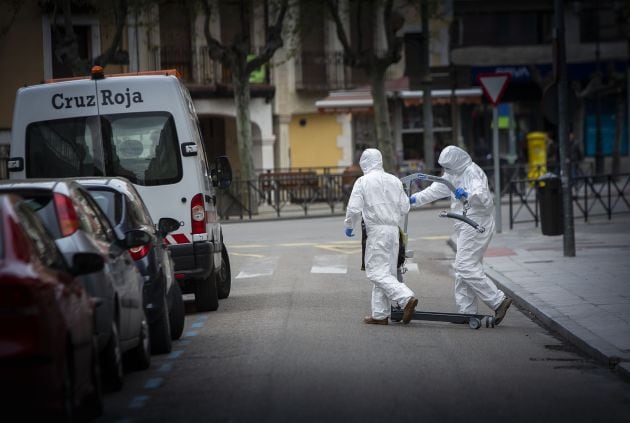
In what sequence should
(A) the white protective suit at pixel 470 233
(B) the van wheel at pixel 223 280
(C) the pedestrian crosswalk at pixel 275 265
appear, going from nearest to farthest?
1. (A) the white protective suit at pixel 470 233
2. (B) the van wheel at pixel 223 280
3. (C) the pedestrian crosswalk at pixel 275 265

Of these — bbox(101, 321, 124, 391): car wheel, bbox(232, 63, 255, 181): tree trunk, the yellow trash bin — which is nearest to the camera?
bbox(101, 321, 124, 391): car wheel

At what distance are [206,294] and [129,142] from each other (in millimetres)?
1835

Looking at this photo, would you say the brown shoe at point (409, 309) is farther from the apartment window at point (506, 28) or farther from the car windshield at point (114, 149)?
the apartment window at point (506, 28)

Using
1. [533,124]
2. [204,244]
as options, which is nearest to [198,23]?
[533,124]

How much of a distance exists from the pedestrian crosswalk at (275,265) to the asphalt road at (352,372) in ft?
9.19

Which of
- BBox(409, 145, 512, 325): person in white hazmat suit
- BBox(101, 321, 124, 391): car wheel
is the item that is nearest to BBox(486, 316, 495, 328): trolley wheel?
BBox(409, 145, 512, 325): person in white hazmat suit

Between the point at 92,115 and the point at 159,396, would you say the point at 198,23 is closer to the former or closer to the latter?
the point at 92,115

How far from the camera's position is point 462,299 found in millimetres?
13594

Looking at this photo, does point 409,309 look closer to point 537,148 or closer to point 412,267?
point 412,267

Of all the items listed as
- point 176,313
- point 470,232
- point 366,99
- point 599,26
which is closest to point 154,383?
point 176,313

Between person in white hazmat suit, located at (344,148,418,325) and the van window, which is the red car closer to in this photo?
person in white hazmat suit, located at (344,148,418,325)

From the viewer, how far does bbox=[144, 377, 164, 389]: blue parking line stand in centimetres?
986

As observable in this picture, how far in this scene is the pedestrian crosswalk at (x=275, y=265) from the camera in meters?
19.8

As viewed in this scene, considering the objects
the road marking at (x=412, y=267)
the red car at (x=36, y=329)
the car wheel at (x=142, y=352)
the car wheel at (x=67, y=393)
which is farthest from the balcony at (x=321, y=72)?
the car wheel at (x=67, y=393)
